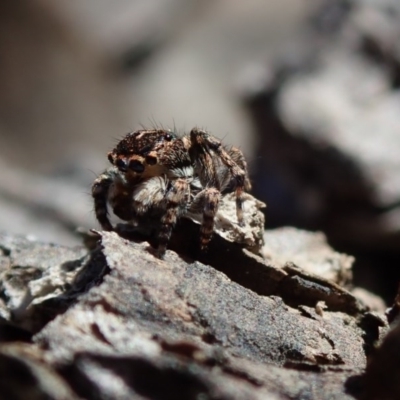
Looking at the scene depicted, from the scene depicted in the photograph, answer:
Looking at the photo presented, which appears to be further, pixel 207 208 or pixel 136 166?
pixel 136 166

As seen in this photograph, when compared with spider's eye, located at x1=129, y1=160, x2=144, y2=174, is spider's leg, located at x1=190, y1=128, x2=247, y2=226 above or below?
above

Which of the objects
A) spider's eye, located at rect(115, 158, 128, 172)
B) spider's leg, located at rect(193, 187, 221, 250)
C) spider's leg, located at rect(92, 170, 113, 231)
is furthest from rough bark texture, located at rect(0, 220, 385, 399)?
spider's eye, located at rect(115, 158, 128, 172)

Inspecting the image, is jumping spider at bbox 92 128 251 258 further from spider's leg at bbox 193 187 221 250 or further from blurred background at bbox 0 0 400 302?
blurred background at bbox 0 0 400 302

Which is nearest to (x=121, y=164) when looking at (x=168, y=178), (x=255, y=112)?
(x=168, y=178)

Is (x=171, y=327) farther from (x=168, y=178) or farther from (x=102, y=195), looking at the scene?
(x=102, y=195)

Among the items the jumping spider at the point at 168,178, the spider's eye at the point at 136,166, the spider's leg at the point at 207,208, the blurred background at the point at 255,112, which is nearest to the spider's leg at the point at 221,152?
the jumping spider at the point at 168,178
